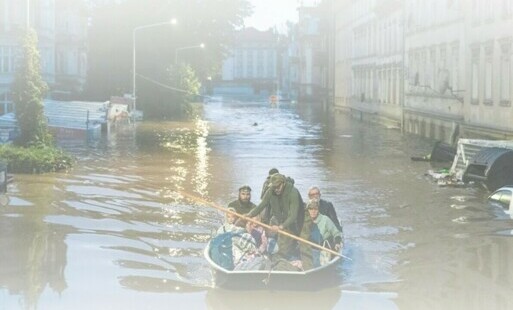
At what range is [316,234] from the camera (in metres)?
12.8

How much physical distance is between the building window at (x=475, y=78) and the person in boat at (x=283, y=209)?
2518 centimetres

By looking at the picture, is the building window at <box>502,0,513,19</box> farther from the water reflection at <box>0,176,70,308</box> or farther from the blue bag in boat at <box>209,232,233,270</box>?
the blue bag in boat at <box>209,232,233,270</box>

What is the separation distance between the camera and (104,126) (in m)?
48.7

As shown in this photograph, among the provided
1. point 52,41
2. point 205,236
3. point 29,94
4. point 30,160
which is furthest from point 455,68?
point 52,41

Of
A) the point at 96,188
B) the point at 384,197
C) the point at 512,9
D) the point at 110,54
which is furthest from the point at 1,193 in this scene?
the point at 110,54

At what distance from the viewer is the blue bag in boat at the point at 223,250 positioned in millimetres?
12117

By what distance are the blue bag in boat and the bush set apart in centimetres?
1383

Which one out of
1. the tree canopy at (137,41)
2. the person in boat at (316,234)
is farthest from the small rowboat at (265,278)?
the tree canopy at (137,41)

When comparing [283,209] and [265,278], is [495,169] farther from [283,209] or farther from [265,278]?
[265,278]

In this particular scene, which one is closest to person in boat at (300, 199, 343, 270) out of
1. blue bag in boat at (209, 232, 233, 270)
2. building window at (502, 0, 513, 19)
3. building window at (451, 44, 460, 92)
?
blue bag in boat at (209, 232, 233, 270)

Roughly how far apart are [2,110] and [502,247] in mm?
42680

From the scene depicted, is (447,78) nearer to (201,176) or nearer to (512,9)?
(512,9)

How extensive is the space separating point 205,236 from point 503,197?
332 inches

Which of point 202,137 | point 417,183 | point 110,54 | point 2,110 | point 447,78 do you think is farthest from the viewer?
point 110,54
